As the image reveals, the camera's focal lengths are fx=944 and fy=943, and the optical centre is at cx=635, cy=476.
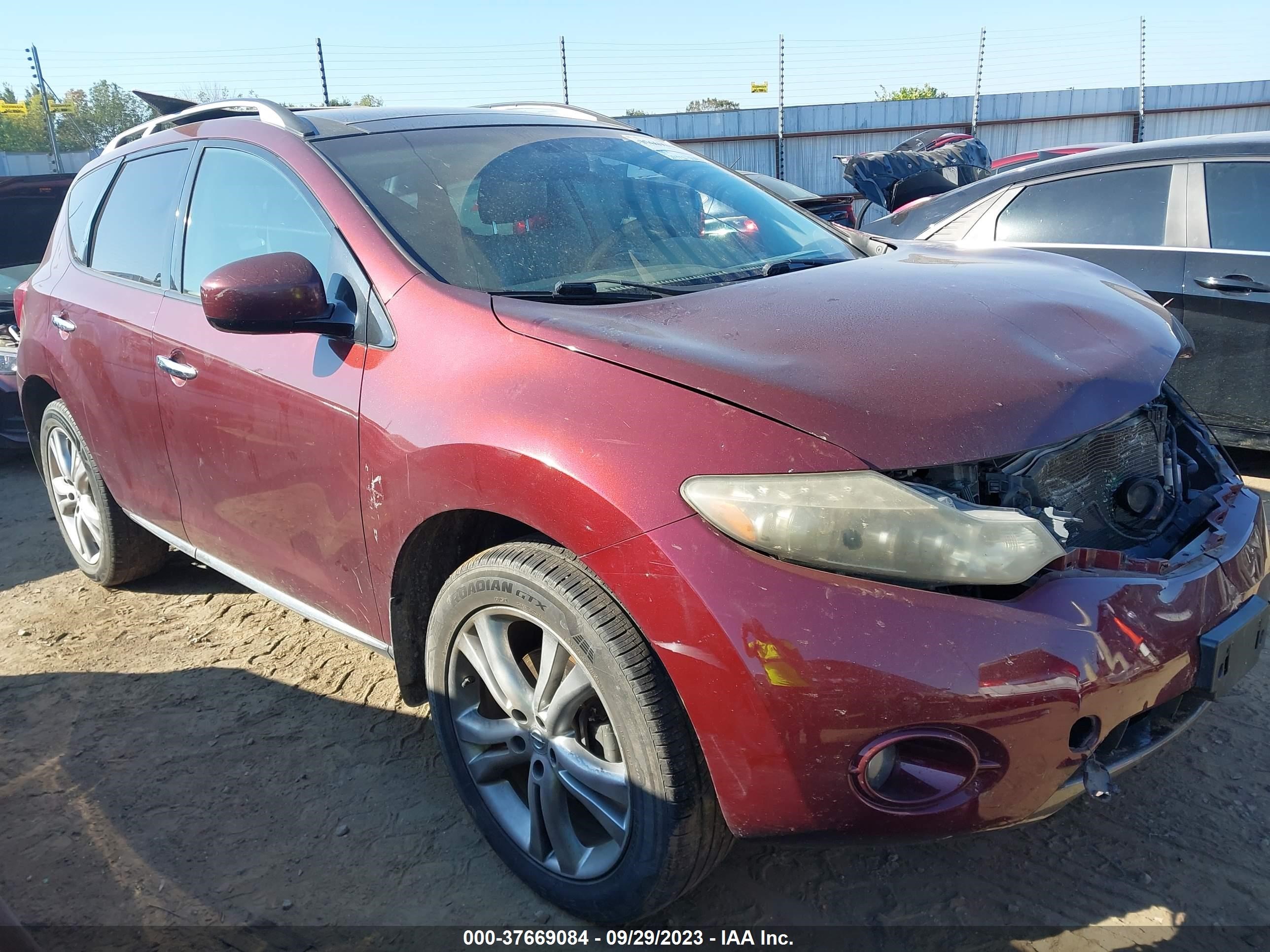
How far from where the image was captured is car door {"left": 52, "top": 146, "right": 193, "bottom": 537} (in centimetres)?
305

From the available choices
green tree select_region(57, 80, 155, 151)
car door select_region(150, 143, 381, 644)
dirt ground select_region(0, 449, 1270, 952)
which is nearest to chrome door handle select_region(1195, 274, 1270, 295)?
dirt ground select_region(0, 449, 1270, 952)

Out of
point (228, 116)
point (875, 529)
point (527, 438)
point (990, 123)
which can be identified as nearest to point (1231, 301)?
point (875, 529)

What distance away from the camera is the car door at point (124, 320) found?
10.0ft

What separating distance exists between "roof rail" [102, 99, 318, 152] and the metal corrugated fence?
566 inches

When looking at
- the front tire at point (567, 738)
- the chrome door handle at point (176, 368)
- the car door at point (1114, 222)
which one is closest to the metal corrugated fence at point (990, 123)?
the car door at point (1114, 222)

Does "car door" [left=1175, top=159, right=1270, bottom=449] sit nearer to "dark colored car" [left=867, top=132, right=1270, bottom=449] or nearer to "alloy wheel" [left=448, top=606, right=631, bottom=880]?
"dark colored car" [left=867, top=132, right=1270, bottom=449]

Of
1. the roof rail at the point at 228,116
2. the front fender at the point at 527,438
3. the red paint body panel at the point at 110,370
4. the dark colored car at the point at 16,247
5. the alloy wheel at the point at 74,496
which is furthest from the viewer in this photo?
the dark colored car at the point at 16,247

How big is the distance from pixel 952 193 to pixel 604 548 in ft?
13.7

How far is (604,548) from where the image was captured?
1.73 metres

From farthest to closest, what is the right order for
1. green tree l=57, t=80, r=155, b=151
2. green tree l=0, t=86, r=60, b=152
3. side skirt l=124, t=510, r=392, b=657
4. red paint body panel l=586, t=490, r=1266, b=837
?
green tree l=0, t=86, r=60, b=152, green tree l=57, t=80, r=155, b=151, side skirt l=124, t=510, r=392, b=657, red paint body panel l=586, t=490, r=1266, b=837

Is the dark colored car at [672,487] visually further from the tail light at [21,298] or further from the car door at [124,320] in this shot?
the tail light at [21,298]

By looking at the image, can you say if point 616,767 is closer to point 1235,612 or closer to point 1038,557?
point 1038,557

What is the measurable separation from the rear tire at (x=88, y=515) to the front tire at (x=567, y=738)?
2.15m

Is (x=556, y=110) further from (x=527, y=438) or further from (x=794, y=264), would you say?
(x=527, y=438)
